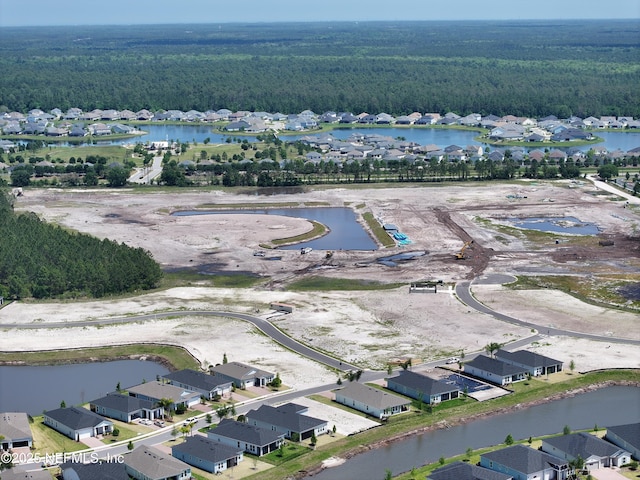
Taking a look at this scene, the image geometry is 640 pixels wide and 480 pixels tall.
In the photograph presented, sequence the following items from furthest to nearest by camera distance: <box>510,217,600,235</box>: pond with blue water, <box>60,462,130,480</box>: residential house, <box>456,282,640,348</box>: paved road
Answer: <box>510,217,600,235</box>: pond with blue water, <box>456,282,640,348</box>: paved road, <box>60,462,130,480</box>: residential house

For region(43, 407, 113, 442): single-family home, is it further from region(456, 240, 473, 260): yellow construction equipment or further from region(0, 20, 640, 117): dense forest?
region(0, 20, 640, 117): dense forest

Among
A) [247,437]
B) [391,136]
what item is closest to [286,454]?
[247,437]

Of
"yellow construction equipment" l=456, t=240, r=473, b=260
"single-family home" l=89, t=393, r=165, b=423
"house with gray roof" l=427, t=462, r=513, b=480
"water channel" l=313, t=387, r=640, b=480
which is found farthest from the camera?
A: "yellow construction equipment" l=456, t=240, r=473, b=260

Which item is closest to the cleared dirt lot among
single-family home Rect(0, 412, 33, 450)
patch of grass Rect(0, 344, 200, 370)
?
patch of grass Rect(0, 344, 200, 370)

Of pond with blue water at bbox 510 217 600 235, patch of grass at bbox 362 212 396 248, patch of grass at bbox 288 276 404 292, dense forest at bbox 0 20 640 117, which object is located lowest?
patch of grass at bbox 288 276 404 292

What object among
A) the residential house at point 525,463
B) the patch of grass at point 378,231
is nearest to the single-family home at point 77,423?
the residential house at point 525,463

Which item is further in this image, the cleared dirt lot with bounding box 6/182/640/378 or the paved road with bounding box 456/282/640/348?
the paved road with bounding box 456/282/640/348

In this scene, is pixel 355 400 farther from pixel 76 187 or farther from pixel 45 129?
pixel 45 129

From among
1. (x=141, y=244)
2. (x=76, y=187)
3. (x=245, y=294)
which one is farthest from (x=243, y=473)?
(x=76, y=187)
